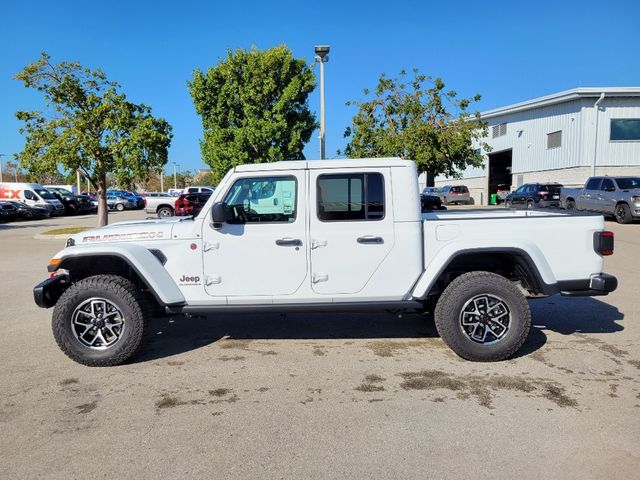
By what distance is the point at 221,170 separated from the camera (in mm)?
26031

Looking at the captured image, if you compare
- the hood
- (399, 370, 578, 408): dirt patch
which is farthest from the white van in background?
(399, 370, 578, 408): dirt patch

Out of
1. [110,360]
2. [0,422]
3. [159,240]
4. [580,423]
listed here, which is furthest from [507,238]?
[0,422]

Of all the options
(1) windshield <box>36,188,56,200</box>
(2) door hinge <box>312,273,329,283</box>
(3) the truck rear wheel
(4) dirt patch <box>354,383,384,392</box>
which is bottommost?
(4) dirt patch <box>354,383,384,392</box>

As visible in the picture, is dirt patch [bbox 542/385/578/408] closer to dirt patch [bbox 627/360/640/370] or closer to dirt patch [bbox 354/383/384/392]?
dirt patch [bbox 627/360/640/370]

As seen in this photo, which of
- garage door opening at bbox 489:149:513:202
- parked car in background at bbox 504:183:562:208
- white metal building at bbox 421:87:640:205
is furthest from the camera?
garage door opening at bbox 489:149:513:202

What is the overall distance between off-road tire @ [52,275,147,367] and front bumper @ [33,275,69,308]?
9.9 inches

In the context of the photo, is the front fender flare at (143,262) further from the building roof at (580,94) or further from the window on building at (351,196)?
the building roof at (580,94)

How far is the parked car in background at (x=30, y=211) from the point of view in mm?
28505

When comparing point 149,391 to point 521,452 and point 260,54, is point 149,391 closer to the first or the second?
point 521,452

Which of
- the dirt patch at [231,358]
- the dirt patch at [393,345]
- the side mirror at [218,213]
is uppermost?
the side mirror at [218,213]

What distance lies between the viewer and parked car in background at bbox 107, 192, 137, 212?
3959 centimetres

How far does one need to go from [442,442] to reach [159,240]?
3047 mm

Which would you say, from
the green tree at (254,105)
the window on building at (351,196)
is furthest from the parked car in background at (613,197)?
the window on building at (351,196)

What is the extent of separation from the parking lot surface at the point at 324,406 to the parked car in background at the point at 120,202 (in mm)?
36339
